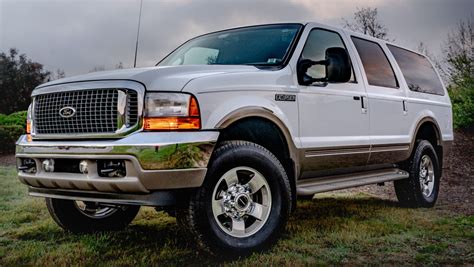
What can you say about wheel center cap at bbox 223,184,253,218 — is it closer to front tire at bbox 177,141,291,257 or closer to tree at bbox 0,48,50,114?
front tire at bbox 177,141,291,257

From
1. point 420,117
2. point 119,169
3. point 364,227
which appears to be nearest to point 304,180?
point 364,227

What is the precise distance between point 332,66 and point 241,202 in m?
1.44

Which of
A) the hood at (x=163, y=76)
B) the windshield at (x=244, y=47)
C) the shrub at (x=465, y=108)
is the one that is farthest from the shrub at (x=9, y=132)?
the shrub at (x=465, y=108)

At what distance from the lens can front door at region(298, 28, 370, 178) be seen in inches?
183

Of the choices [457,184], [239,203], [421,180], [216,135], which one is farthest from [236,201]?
[457,184]

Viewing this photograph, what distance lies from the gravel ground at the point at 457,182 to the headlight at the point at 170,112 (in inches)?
173

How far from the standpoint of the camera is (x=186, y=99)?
3576mm

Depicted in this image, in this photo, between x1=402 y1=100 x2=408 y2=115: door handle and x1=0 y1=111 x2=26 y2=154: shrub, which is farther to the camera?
x1=0 y1=111 x2=26 y2=154: shrub

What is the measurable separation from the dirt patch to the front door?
2.16m

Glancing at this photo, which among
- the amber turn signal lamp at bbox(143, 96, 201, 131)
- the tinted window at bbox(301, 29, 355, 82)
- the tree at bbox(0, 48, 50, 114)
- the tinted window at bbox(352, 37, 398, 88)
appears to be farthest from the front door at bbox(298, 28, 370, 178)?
the tree at bbox(0, 48, 50, 114)

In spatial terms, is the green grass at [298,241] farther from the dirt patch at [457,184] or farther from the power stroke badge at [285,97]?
the power stroke badge at [285,97]

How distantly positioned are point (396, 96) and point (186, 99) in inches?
136

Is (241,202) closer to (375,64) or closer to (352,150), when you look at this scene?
(352,150)

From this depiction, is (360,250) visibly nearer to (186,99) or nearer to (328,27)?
(186,99)
